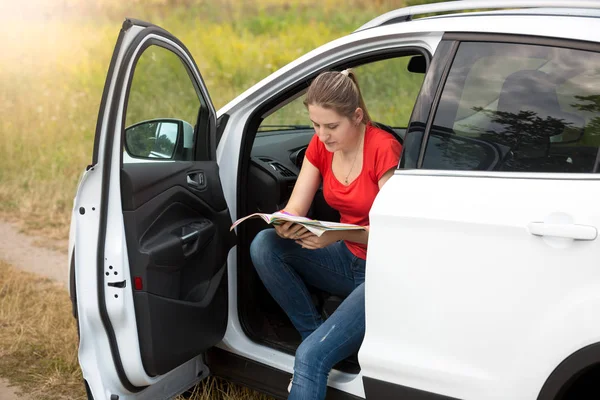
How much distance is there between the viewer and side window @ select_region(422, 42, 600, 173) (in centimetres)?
217

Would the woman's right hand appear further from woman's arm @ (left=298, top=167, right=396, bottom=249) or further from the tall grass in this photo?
the tall grass

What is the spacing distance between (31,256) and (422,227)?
14.0ft

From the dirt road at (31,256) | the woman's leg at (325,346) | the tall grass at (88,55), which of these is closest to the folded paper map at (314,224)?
the woman's leg at (325,346)

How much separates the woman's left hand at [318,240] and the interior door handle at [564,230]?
2.79 ft

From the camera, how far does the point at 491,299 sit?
7.16ft

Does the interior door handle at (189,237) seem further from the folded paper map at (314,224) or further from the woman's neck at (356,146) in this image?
the woman's neck at (356,146)

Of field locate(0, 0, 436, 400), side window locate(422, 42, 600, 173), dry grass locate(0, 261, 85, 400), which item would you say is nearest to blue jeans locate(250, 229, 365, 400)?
side window locate(422, 42, 600, 173)

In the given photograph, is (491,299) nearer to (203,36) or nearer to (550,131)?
(550,131)

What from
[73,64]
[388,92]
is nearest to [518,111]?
[388,92]

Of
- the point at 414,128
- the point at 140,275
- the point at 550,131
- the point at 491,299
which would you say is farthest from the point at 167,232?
the point at 550,131

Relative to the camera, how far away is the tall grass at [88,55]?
8734mm

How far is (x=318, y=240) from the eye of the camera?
2.78 meters

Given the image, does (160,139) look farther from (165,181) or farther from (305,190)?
(305,190)

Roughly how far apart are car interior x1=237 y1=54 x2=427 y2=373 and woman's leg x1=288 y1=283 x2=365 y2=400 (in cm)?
39
